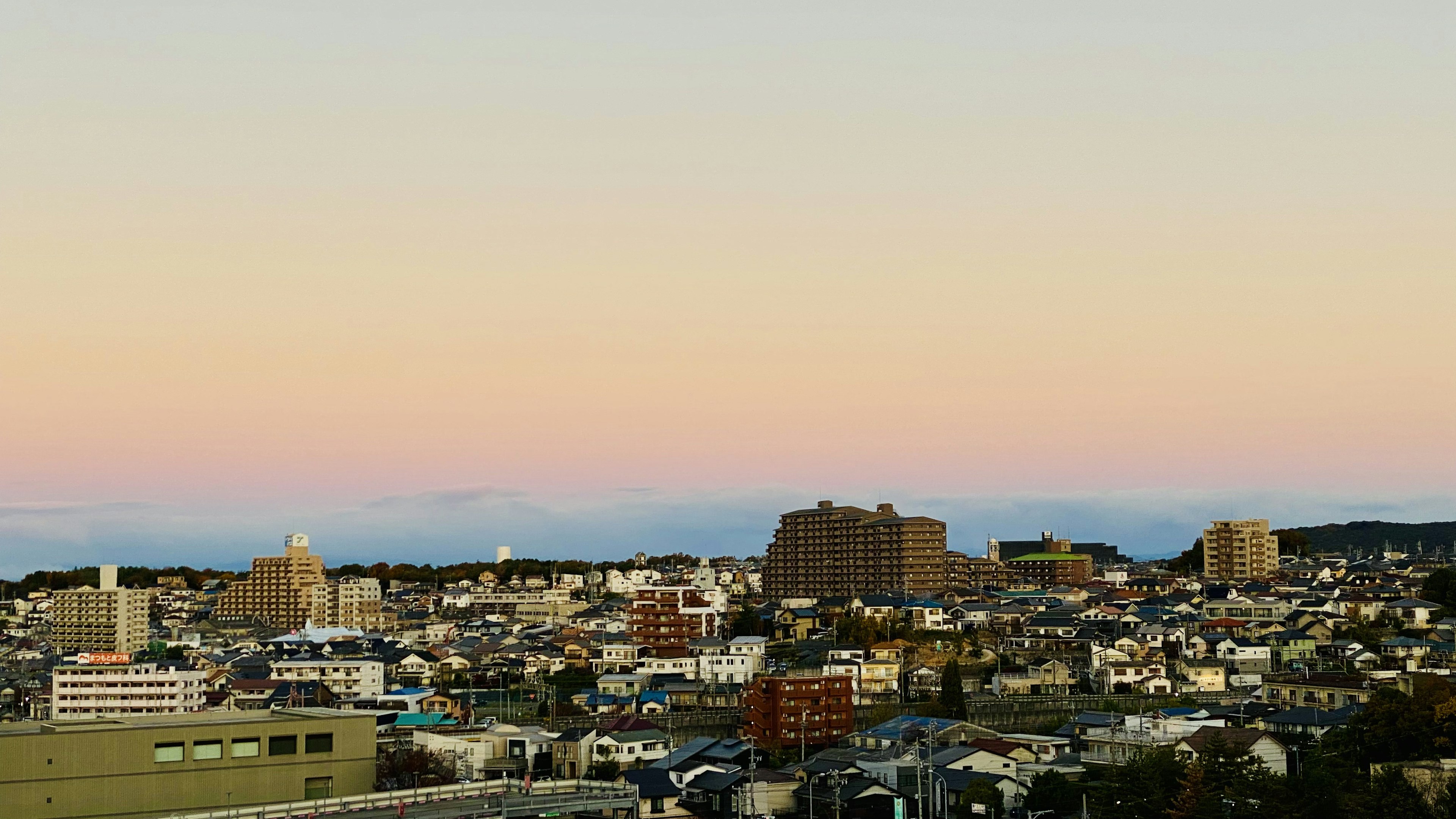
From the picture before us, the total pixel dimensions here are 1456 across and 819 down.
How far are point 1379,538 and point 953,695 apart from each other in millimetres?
86205

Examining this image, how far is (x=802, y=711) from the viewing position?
36.5 m

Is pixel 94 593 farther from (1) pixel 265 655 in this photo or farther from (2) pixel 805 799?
(2) pixel 805 799

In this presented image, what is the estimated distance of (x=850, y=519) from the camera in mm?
73625

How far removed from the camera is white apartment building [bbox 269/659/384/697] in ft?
154

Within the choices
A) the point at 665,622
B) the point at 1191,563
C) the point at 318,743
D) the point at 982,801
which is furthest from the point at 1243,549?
the point at 318,743

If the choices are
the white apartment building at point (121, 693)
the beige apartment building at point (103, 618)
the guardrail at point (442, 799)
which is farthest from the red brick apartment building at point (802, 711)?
the beige apartment building at point (103, 618)

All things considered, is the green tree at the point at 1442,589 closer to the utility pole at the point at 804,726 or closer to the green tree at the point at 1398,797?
the utility pole at the point at 804,726

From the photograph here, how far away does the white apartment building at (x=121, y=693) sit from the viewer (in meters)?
41.5

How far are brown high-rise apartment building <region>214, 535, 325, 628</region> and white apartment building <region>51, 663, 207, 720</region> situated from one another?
106ft

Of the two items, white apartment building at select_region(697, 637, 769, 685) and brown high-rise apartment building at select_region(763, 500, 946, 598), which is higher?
brown high-rise apartment building at select_region(763, 500, 946, 598)

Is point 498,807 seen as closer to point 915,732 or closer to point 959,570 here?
point 915,732

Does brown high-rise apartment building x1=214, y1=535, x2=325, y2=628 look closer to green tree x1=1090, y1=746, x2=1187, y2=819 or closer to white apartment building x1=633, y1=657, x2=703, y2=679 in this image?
white apartment building x1=633, y1=657, x2=703, y2=679

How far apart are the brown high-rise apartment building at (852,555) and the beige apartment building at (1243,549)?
52.6 feet

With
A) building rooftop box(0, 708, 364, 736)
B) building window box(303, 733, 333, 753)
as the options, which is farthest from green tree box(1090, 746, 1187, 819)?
building window box(303, 733, 333, 753)
